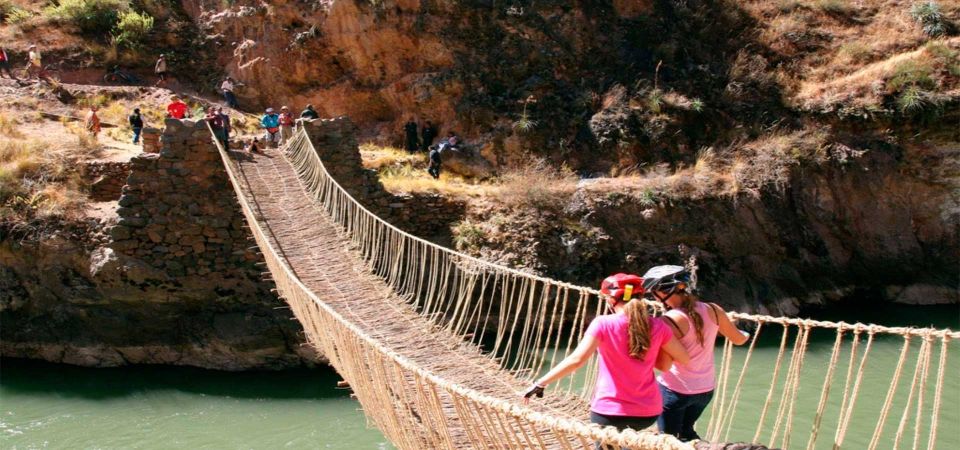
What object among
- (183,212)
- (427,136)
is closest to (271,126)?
(183,212)

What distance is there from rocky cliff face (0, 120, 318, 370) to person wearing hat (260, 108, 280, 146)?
7.20ft

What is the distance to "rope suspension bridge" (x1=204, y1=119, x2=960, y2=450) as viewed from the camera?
3254mm

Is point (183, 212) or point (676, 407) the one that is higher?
point (183, 212)

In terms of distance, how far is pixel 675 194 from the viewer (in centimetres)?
1098

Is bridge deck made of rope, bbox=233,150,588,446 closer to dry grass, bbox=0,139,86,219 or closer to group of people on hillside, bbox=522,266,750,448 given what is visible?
group of people on hillside, bbox=522,266,750,448

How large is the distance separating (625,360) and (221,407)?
645 cm

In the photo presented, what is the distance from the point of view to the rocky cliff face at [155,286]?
9094 mm

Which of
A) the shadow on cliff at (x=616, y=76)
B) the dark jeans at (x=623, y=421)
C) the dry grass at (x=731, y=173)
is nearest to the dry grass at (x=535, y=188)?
the dry grass at (x=731, y=173)

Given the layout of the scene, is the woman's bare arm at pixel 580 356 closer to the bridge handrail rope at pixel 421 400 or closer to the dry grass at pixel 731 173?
the bridge handrail rope at pixel 421 400

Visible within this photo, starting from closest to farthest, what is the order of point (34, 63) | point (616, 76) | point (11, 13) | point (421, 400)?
point (421, 400) < point (616, 76) < point (34, 63) < point (11, 13)

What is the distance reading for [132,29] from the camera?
1572cm

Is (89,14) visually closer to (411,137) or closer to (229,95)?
(229,95)

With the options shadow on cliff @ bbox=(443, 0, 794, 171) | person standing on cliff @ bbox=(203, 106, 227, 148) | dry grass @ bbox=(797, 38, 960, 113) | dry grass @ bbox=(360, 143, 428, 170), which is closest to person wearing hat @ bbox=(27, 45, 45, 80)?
person standing on cliff @ bbox=(203, 106, 227, 148)

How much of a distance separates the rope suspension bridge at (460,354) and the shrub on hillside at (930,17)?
21.8 feet
